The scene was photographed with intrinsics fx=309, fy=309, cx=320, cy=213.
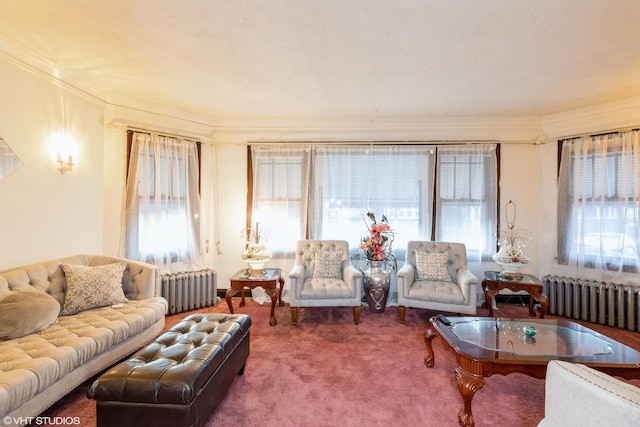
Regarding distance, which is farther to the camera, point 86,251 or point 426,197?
point 426,197

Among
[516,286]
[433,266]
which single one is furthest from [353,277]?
[516,286]

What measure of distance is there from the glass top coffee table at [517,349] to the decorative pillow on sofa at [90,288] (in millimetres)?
2894

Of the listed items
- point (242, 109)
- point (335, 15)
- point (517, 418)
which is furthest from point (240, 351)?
point (242, 109)

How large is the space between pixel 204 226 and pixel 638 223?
5.48m

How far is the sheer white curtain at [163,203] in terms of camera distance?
386 centimetres

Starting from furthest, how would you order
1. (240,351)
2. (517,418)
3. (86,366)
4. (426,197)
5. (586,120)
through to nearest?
(426,197)
(586,120)
(240,351)
(86,366)
(517,418)

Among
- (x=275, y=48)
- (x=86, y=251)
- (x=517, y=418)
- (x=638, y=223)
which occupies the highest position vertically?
(x=275, y=48)

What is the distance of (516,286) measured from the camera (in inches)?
146

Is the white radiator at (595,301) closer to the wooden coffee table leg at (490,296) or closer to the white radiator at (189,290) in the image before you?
the wooden coffee table leg at (490,296)

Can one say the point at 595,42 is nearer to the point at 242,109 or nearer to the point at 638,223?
the point at 638,223

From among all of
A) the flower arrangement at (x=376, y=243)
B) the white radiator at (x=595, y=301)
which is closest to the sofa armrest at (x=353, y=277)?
the flower arrangement at (x=376, y=243)

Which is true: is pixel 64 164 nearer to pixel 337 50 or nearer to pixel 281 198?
pixel 281 198

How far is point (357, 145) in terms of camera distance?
15.0ft

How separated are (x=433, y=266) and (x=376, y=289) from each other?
2.59ft
